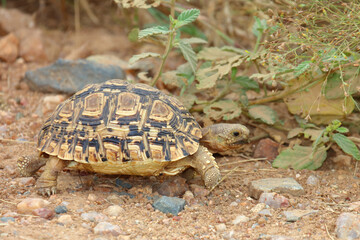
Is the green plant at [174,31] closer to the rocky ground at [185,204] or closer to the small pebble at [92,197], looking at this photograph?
the rocky ground at [185,204]

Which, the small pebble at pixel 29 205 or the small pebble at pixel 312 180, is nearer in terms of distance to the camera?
the small pebble at pixel 29 205

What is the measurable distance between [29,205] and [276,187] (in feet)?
6.45

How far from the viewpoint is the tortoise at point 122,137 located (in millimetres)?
3381

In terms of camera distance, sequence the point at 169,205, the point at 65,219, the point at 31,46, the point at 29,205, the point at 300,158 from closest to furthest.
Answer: the point at 65,219, the point at 29,205, the point at 169,205, the point at 300,158, the point at 31,46

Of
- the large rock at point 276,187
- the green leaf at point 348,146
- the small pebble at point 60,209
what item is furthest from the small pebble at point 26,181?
the green leaf at point 348,146

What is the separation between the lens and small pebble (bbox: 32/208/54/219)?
9.53 feet

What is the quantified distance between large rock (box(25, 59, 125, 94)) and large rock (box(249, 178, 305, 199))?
107 inches

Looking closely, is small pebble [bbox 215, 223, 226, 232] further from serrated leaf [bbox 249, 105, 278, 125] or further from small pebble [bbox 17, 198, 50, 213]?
serrated leaf [bbox 249, 105, 278, 125]

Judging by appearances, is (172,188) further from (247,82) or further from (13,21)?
(13,21)

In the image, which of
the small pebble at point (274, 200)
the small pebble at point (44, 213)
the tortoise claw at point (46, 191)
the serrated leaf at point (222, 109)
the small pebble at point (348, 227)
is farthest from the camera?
the serrated leaf at point (222, 109)

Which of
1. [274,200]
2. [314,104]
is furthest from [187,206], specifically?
[314,104]

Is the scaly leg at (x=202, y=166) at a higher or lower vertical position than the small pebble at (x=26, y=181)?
higher

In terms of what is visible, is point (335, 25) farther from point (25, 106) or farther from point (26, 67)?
point (26, 67)

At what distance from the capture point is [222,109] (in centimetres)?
444
